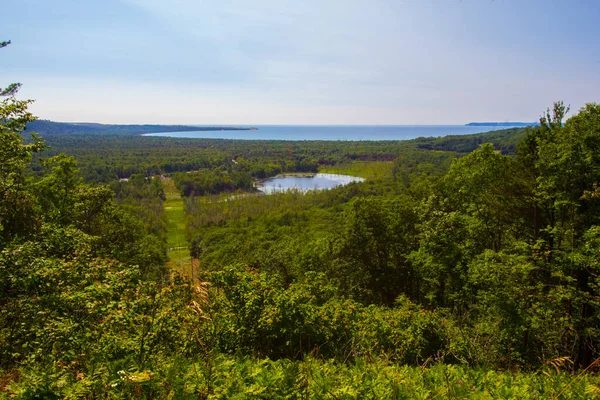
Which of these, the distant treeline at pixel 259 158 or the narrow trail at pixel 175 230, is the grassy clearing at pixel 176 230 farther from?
the distant treeline at pixel 259 158

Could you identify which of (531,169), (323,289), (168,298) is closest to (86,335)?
(168,298)

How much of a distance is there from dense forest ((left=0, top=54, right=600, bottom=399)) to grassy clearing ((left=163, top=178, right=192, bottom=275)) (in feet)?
84.0

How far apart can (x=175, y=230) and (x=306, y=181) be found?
7327 cm

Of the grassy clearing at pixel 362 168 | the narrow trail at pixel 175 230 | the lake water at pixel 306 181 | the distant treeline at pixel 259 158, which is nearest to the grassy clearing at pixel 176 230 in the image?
the narrow trail at pixel 175 230

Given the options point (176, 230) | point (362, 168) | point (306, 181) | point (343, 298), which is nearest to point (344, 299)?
point (343, 298)

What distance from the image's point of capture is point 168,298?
16.0 ft

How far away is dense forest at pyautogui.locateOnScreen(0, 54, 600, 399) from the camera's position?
325 centimetres

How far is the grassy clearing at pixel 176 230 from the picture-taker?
5445 cm

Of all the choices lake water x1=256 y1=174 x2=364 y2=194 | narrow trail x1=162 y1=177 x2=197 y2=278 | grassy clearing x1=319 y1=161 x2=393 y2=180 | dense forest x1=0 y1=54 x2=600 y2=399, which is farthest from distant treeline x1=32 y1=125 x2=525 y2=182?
dense forest x1=0 y1=54 x2=600 y2=399

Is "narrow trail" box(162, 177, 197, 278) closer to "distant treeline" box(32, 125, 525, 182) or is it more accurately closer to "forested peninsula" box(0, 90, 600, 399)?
"distant treeline" box(32, 125, 525, 182)

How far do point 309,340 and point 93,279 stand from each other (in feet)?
12.8

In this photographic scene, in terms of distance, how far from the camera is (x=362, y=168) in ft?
478

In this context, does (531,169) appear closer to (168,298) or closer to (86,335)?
(168,298)

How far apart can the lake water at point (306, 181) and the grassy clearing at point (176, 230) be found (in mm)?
31665
